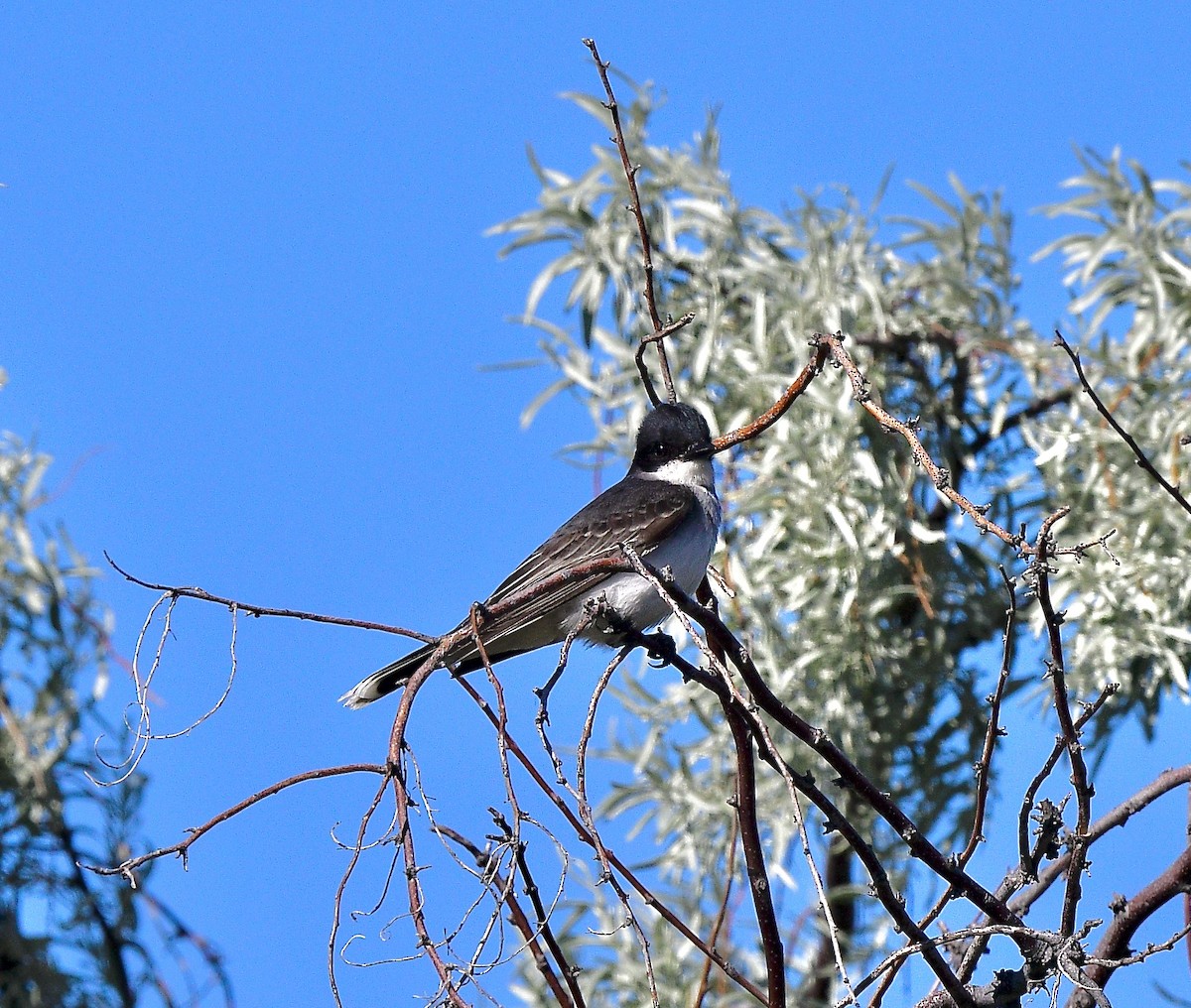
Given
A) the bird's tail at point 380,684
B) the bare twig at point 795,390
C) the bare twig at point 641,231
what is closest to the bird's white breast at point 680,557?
the bird's tail at point 380,684

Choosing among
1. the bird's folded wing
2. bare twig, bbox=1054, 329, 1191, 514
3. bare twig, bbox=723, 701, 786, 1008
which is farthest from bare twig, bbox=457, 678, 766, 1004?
the bird's folded wing

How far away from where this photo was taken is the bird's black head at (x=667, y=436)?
3074 mm

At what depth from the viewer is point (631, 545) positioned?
2473 millimetres

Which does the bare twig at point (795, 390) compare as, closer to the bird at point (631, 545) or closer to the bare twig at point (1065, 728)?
the bare twig at point (1065, 728)

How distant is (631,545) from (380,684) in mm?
506

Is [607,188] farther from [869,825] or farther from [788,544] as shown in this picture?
[869,825]

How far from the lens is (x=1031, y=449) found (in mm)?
3646

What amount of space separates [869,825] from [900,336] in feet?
4.10

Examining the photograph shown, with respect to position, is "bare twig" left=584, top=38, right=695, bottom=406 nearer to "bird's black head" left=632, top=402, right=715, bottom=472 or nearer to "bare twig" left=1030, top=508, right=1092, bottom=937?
"bare twig" left=1030, top=508, right=1092, bottom=937

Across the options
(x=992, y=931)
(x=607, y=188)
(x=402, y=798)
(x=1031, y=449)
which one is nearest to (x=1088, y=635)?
(x=1031, y=449)

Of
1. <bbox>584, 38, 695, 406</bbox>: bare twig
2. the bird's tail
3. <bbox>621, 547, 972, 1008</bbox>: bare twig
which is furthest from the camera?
the bird's tail

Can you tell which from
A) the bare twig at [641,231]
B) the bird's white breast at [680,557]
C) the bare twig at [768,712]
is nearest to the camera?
the bare twig at [768,712]

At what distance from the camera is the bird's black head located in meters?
3.07

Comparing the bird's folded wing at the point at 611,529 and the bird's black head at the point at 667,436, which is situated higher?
the bird's black head at the point at 667,436
